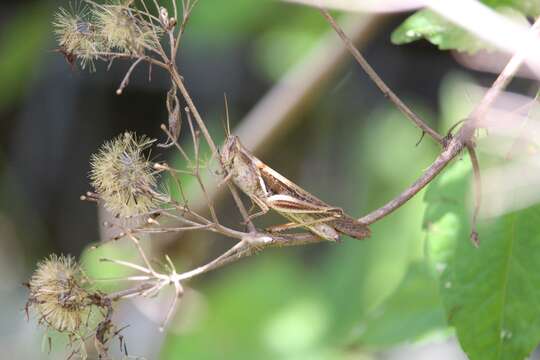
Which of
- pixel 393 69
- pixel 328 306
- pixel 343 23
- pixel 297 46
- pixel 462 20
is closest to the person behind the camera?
pixel 462 20

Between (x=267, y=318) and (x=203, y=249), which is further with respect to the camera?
(x=267, y=318)

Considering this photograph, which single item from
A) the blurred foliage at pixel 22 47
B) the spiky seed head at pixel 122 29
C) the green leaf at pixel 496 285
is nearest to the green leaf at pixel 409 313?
the green leaf at pixel 496 285

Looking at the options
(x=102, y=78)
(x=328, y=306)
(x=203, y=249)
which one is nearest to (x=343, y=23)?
(x=203, y=249)

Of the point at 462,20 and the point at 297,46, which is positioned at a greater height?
the point at 297,46

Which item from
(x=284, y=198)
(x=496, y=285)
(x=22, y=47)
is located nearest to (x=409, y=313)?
(x=496, y=285)

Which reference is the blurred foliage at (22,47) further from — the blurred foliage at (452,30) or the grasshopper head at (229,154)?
the grasshopper head at (229,154)

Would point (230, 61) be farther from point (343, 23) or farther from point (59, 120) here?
point (343, 23)
